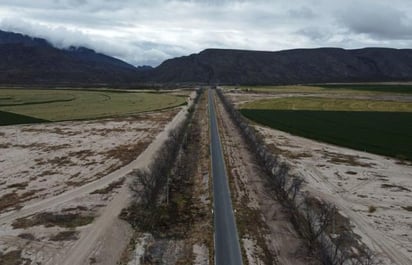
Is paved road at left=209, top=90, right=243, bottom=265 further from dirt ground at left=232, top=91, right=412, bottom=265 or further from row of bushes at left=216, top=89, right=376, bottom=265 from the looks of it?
dirt ground at left=232, top=91, right=412, bottom=265

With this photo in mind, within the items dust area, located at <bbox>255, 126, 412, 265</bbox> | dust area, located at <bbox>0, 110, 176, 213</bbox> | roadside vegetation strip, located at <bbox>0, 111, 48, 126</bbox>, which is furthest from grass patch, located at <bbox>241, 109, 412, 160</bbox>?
roadside vegetation strip, located at <bbox>0, 111, 48, 126</bbox>

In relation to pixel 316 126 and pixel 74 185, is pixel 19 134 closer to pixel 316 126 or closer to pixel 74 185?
pixel 74 185

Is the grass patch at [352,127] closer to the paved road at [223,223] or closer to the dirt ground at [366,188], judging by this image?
the dirt ground at [366,188]

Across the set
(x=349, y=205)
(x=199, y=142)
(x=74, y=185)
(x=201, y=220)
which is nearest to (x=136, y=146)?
(x=199, y=142)

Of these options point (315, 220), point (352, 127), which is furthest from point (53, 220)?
point (352, 127)

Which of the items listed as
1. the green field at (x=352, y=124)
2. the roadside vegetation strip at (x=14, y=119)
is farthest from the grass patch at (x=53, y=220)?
the roadside vegetation strip at (x=14, y=119)
